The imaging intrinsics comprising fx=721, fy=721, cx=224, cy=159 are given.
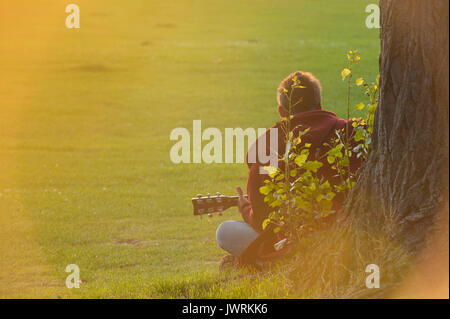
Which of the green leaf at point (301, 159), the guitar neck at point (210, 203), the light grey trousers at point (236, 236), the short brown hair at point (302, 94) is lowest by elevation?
the light grey trousers at point (236, 236)

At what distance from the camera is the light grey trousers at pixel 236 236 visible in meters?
6.36

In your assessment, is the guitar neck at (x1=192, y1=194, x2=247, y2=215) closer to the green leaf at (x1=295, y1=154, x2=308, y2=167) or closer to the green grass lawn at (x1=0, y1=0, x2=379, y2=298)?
the green grass lawn at (x1=0, y1=0, x2=379, y2=298)

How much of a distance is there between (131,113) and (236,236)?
1305cm

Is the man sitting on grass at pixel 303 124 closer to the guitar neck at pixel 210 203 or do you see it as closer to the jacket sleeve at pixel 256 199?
the jacket sleeve at pixel 256 199

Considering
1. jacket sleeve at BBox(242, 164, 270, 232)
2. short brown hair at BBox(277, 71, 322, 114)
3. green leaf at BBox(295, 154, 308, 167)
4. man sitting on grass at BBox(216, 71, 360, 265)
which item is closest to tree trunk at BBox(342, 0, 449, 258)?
green leaf at BBox(295, 154, 308, 167)

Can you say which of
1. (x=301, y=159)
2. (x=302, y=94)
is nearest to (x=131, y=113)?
(x=302, y=94)

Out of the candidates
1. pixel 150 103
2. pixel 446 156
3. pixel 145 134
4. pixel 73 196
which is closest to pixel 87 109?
pixel 150 103

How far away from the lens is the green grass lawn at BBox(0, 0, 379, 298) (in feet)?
27.9

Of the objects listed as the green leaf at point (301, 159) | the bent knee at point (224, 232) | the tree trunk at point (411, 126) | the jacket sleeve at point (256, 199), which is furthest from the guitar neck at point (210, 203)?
the tree trunk at point (411, 126)

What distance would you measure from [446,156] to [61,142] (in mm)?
12801

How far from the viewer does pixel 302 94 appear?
5.88 meters

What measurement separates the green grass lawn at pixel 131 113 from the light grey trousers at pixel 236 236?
0.30 m

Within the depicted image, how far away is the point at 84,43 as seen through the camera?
1081 inches
